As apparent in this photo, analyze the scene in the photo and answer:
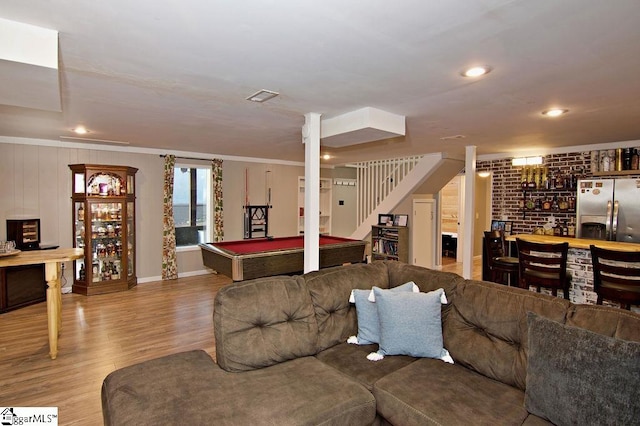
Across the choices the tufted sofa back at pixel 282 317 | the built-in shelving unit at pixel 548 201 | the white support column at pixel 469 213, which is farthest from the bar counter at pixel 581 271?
the tufted sofa back at pixel 282 317

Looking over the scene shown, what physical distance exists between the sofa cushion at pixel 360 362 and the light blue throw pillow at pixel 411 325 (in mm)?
77

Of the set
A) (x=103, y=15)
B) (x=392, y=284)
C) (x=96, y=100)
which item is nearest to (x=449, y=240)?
(x=392, y=284)

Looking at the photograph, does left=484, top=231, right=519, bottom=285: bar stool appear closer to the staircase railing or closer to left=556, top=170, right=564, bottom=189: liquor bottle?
left=556, top=170, right=564, bottom=189: liquor bottle

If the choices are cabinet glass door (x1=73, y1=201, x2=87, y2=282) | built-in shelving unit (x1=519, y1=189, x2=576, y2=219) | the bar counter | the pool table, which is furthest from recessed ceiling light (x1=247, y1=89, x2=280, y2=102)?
built-in shelving unit (x1=519, y1=189, x2=576, y2=219)

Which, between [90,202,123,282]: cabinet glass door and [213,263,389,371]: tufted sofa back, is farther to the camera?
[90,202,123,282]: cabinet glass door

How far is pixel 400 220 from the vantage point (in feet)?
23.9

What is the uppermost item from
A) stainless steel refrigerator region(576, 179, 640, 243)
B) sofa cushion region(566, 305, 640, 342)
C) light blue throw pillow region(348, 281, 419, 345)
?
stainless steel refrigerator region(576, 179, 640, 243)

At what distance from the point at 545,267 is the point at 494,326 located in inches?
86.0

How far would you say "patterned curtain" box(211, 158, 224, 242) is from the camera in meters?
6.81

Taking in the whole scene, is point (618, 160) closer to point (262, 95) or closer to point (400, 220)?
point (400, 220)

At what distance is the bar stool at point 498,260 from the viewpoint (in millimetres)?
4340

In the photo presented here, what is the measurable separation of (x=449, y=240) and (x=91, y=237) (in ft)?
25.5

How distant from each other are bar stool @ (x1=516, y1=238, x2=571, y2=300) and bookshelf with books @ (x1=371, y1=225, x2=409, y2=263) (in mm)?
3275

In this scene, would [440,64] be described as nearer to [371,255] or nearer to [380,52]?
[380,52]
